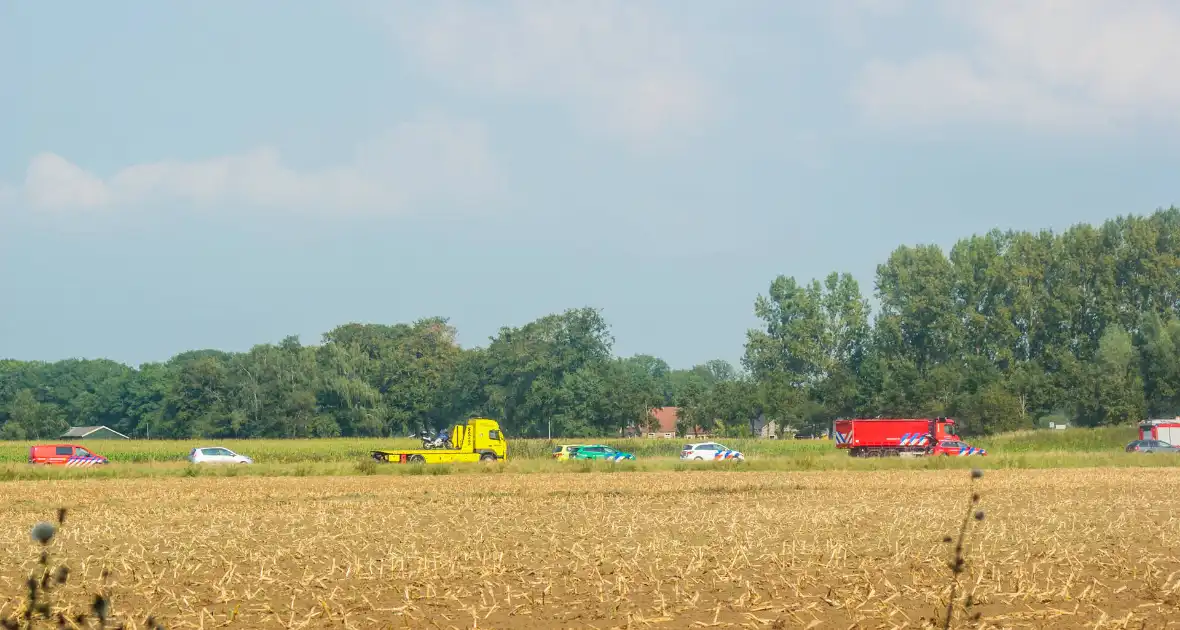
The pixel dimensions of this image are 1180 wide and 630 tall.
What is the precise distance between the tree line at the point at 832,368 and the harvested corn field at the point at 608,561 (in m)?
65.3

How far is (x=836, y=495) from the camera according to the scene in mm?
28578

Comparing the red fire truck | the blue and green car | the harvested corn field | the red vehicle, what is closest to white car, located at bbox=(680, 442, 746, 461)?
the blue and green car

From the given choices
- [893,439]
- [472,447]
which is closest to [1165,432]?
[893,439]

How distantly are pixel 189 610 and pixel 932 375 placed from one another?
86.3 metres

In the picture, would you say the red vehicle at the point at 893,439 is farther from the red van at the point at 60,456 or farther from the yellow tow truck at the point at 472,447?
the red van at the point at 60,456

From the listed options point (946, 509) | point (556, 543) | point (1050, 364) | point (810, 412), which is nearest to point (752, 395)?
point (810, 412)

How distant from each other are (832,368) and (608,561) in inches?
3648

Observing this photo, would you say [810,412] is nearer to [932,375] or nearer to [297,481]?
[932,375]

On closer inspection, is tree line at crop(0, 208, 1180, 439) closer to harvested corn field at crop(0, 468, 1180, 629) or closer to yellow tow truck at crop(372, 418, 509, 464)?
yellow tow truck at crop(372, 418, 509, 464)

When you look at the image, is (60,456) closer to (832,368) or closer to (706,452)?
(706,452)

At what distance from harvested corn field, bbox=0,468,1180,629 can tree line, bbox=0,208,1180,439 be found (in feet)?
214

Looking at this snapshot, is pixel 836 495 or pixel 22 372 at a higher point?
pixel 22 372

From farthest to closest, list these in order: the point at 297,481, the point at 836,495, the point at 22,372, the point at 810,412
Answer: the point at 22,372, the point at 810,412, the point at 297,481, the point at 836,495

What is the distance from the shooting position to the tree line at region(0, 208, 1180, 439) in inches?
3514
